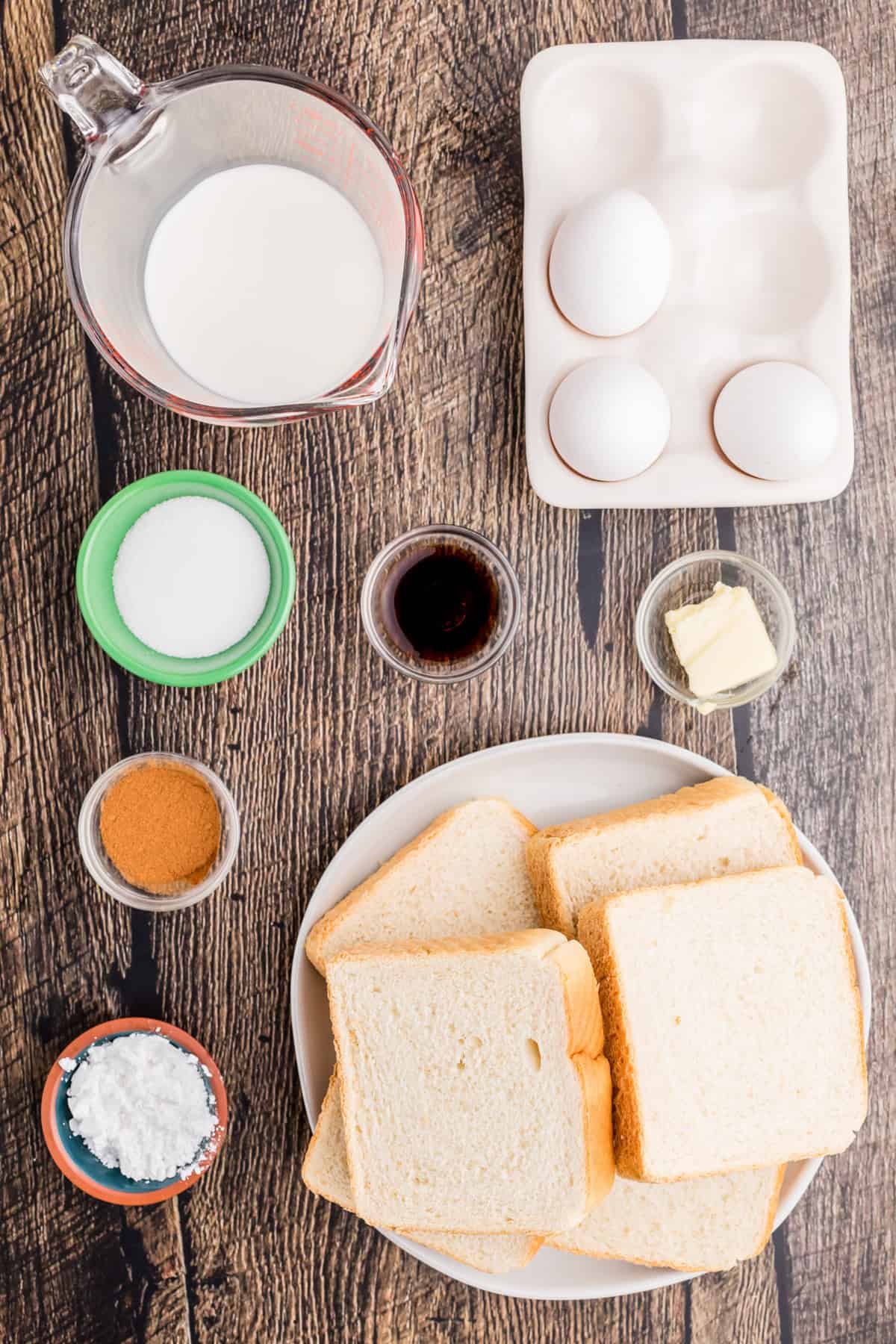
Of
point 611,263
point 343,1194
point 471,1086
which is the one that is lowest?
point 343,1194

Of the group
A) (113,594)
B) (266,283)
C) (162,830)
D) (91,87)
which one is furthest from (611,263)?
(162,830)

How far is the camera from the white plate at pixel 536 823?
42.9 inches

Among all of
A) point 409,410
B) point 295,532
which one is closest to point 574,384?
point 409,410

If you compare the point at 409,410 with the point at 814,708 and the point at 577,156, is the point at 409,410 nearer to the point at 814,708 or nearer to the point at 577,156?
the point at 577,156

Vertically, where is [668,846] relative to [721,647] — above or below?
below

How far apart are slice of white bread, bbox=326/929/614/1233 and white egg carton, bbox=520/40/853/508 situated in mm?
458

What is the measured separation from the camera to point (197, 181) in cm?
95

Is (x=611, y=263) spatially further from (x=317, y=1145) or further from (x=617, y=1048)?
(x=317, y=1145)

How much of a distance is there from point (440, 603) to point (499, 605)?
6 cm

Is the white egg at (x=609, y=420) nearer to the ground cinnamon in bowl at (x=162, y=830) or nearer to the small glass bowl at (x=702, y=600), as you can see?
the small glass bowl at (x=702, y=600)

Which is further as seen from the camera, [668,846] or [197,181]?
[668,846]

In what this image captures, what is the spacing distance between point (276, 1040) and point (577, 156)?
0.94 m

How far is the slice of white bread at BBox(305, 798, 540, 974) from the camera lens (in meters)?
1.07

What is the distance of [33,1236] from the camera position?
3.76 feet
